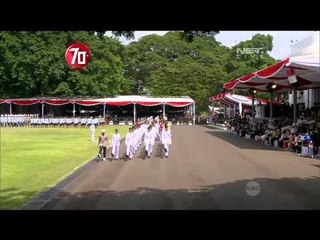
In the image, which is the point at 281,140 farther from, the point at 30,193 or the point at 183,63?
the point at 30,193

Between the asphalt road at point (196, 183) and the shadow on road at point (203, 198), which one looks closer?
the shadow on road at point (203, 198)

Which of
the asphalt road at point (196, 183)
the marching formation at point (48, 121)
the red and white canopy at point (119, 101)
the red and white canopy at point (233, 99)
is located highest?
the red and white canopy at point (233, 99)

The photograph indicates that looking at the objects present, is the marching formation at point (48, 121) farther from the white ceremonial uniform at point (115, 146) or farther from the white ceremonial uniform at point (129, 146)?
the white ceremonial uniform at point (115, 146)

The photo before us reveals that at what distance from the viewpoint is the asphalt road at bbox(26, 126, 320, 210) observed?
10664 mm

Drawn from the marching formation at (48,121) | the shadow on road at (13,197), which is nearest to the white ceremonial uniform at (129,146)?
Result: the shadow on road at (13,197)

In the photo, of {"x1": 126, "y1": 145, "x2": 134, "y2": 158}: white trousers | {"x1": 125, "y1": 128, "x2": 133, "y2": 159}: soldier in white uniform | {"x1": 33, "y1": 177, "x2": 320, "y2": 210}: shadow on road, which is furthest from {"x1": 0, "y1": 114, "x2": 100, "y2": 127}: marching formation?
{"x1": 33, "y1": 177, "x2": 320, "y2": 210}: shadow on road

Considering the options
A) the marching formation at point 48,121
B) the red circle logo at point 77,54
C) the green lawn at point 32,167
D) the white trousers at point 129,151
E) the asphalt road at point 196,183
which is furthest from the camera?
the marching formation at point 48,121

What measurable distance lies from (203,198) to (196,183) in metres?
2.39

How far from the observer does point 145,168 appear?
17188 mm

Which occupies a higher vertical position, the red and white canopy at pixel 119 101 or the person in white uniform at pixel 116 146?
the red and white canopy at pixel 119 101

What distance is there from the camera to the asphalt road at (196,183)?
1066 centimetres

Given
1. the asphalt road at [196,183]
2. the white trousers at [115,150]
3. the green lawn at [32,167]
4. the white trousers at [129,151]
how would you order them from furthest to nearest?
the white trousers at [129,151], the white trousers at [115,150], the green lawn at [32,167], the asphalt road at [196,183]

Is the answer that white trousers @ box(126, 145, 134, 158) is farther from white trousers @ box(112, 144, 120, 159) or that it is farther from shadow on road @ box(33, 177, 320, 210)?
shadow on road @ box(33, 177, 320, 210)

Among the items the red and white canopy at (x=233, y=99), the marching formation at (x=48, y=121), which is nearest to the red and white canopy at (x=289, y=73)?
the red and white canopy at (x=233, y=99)
